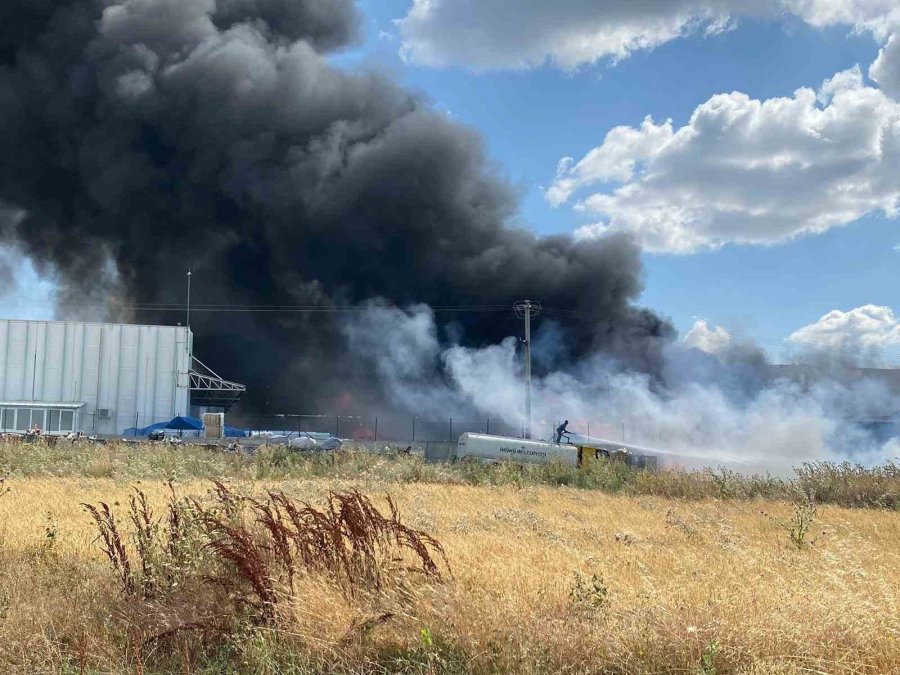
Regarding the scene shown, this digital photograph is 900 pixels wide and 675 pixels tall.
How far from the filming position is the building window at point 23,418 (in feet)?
133

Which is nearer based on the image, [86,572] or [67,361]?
[86,572]

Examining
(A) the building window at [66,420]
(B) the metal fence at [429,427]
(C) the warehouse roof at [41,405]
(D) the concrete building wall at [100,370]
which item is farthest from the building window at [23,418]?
(B) the metal fence at [429,427]

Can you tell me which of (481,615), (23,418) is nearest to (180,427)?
(23,418)

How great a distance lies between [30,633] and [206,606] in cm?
103

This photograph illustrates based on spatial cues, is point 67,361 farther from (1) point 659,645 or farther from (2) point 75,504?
(1) point 659,645

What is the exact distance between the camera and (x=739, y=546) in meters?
8.20

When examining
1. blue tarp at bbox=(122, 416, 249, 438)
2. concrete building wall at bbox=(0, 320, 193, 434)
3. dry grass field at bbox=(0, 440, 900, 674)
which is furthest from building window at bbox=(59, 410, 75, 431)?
dry grass field at bbox=(0, 440, 900, 674)

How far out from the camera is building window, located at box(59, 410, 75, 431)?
1624 inches

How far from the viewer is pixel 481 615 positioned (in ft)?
14.8

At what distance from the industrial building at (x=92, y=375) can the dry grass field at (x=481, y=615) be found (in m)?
37.3

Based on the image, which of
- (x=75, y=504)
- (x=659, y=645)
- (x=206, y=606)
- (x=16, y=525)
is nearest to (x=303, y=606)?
(x=206, y=606)

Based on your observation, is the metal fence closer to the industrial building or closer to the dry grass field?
the industrial building

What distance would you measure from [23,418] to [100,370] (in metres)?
4.51

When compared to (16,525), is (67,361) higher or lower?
higher
